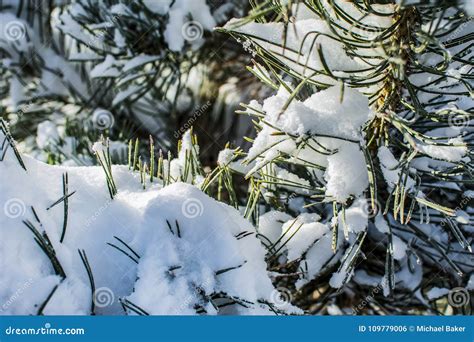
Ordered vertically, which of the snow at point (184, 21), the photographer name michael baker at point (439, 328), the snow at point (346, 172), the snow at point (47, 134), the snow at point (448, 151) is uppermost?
the snow at point (184, 21)

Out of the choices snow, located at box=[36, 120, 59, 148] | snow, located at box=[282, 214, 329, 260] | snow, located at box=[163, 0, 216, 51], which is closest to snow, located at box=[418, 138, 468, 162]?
snow, located at box=[282, 214, 329, 260]

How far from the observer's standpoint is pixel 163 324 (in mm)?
694

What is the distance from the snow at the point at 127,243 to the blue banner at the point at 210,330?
0.05ft

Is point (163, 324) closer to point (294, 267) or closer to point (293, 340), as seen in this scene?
point (293, 340)

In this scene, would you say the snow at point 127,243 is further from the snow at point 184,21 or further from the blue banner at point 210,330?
the snow at point 184,21

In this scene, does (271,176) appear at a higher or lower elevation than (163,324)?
higher

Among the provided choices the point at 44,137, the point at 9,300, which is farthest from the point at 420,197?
the point at 44,137

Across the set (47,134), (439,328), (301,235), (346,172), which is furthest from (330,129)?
(47,134)

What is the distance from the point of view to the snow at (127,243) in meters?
0.68

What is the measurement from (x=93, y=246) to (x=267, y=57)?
1.14ft

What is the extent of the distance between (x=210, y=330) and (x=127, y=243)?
15cm

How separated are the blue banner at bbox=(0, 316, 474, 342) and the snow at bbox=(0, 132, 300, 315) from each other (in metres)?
0.02

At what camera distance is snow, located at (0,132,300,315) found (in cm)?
68

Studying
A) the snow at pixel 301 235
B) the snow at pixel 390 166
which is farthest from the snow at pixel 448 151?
the snow at pixel 301 235
